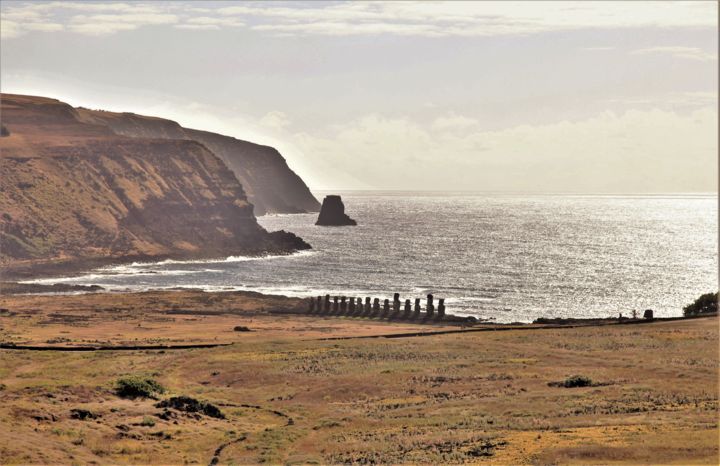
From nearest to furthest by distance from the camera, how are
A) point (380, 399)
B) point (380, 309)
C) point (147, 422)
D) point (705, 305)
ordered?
point (147, 422), point (380, 399), point (705, 305), point (380, 309)

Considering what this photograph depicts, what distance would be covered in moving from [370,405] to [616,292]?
70721mm

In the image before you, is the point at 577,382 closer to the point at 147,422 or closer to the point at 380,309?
the point at 147,422

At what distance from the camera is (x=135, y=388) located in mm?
32688

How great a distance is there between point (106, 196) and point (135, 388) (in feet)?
332

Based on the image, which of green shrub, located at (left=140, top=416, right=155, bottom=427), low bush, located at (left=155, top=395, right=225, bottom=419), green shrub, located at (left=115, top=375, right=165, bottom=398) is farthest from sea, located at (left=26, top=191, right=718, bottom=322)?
green shrub, located at (left=140, top=416, right=155, bottom=427)

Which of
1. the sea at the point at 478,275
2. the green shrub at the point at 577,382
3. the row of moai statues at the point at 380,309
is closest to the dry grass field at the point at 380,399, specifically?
the green shrub at the point at 577,382

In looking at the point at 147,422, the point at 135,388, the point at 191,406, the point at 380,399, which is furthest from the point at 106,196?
the point at 147,422

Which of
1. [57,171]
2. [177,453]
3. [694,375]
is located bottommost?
[177,453]

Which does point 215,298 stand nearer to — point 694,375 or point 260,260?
point 260,260

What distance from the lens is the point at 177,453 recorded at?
26375mm

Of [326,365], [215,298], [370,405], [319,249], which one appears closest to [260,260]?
[319,249]

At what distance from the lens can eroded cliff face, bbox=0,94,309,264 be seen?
114312mm

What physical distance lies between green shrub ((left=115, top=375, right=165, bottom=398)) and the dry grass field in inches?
19.6

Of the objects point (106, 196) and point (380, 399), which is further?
point (106, 196)
